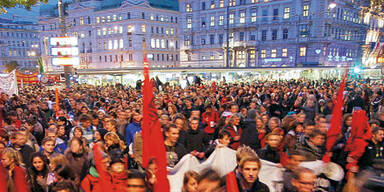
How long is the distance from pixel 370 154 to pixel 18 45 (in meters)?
110

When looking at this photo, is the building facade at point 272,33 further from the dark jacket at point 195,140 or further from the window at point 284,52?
the dark jacket at point 195,140

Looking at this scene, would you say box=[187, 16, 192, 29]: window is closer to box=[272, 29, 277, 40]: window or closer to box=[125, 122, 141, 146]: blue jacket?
box=[272, 29, 277, 40]: window

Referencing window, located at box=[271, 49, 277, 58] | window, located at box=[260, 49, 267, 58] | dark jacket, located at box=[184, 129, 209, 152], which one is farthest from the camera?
window, located at box=[260, 49, 267, 58]

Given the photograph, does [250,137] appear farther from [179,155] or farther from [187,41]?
[187,41]

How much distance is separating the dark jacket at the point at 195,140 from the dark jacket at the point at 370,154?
2938 millimetres

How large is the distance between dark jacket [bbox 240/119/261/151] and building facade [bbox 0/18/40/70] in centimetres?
9595

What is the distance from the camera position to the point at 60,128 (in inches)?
249

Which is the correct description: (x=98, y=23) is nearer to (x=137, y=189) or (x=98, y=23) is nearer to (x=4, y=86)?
(x=4, y=86)

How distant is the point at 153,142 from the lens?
135 inches

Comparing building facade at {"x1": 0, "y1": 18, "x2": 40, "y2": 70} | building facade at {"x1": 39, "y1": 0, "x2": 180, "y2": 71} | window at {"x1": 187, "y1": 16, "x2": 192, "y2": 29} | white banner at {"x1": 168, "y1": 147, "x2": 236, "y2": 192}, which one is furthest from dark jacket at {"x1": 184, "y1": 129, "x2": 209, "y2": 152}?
building facade at {"x1": 0, "y1": 18, "x2": 40, "y2": 70}

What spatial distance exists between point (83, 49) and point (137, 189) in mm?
73708

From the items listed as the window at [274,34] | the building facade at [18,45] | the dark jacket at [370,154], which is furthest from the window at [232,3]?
the building facade at [18,45]

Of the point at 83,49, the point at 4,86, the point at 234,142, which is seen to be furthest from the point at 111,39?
the point at 234,142

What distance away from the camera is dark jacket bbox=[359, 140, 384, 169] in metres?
4.18
